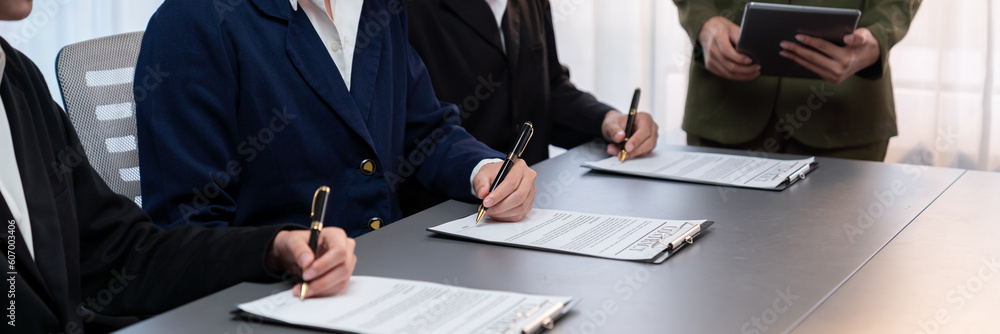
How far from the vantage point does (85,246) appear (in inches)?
43.6

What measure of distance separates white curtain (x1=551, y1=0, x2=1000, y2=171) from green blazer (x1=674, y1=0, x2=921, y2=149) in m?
1.06

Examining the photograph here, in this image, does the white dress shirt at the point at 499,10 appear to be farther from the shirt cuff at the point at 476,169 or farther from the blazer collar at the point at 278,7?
the blazer collar at the point at 278,7

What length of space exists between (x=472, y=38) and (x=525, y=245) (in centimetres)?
87

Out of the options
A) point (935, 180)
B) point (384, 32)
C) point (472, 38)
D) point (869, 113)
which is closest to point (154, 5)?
point (472, 38)

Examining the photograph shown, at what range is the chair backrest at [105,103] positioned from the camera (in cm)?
150

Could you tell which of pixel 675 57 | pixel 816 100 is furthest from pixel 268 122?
pixel 675 57

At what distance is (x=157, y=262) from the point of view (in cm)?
107

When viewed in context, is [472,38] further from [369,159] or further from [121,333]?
[121,333]

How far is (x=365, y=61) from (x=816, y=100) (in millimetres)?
1081

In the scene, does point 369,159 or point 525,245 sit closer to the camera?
point 525,245

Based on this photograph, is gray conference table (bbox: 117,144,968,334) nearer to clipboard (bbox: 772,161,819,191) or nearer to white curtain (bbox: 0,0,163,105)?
clipboard (bbox: 772,161,819,191)

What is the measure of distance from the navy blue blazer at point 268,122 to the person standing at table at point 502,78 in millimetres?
316

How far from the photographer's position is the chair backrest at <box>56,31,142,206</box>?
1.50m

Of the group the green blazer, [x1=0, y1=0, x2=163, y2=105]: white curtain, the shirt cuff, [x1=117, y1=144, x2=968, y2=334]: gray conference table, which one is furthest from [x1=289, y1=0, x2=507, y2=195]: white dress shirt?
[x1=0, y1=0, x2=163, y2=105]: white curtain
